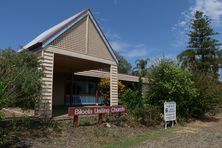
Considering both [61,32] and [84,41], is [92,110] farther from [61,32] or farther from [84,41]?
[84,41]

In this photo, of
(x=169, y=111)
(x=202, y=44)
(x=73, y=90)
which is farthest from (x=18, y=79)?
(x=202, y=44)

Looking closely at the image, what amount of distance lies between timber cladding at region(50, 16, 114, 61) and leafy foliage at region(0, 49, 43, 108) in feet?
11.3

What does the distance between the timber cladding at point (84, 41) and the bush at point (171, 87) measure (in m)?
3.16

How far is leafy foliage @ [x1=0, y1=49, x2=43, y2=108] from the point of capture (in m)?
8.00

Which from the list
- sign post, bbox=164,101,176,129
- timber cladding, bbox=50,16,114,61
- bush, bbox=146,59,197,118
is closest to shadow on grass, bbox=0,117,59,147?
timber cladding, bbox=50,16,114,61

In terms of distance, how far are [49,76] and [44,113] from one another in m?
1.75

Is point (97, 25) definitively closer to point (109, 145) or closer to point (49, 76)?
point (49, 76)

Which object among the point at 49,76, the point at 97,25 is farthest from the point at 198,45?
the point at 49,76

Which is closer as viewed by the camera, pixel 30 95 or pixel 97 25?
pixel 30 95

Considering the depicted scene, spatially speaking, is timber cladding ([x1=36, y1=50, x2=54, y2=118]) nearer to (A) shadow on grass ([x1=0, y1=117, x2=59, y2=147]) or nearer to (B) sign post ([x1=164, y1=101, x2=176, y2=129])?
(A) shadow on grass ([x1=0, y1=117, x2=59, y2=147])

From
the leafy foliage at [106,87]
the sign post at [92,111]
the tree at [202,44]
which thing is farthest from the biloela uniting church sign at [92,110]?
the tree at [202,44]

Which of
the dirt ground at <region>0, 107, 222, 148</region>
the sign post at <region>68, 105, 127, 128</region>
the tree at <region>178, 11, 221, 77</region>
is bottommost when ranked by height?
the dirt ground at <region>0, 107, 222, 148</region>

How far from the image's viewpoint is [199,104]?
55.5 ft

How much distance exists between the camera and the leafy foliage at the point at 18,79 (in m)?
8.00
